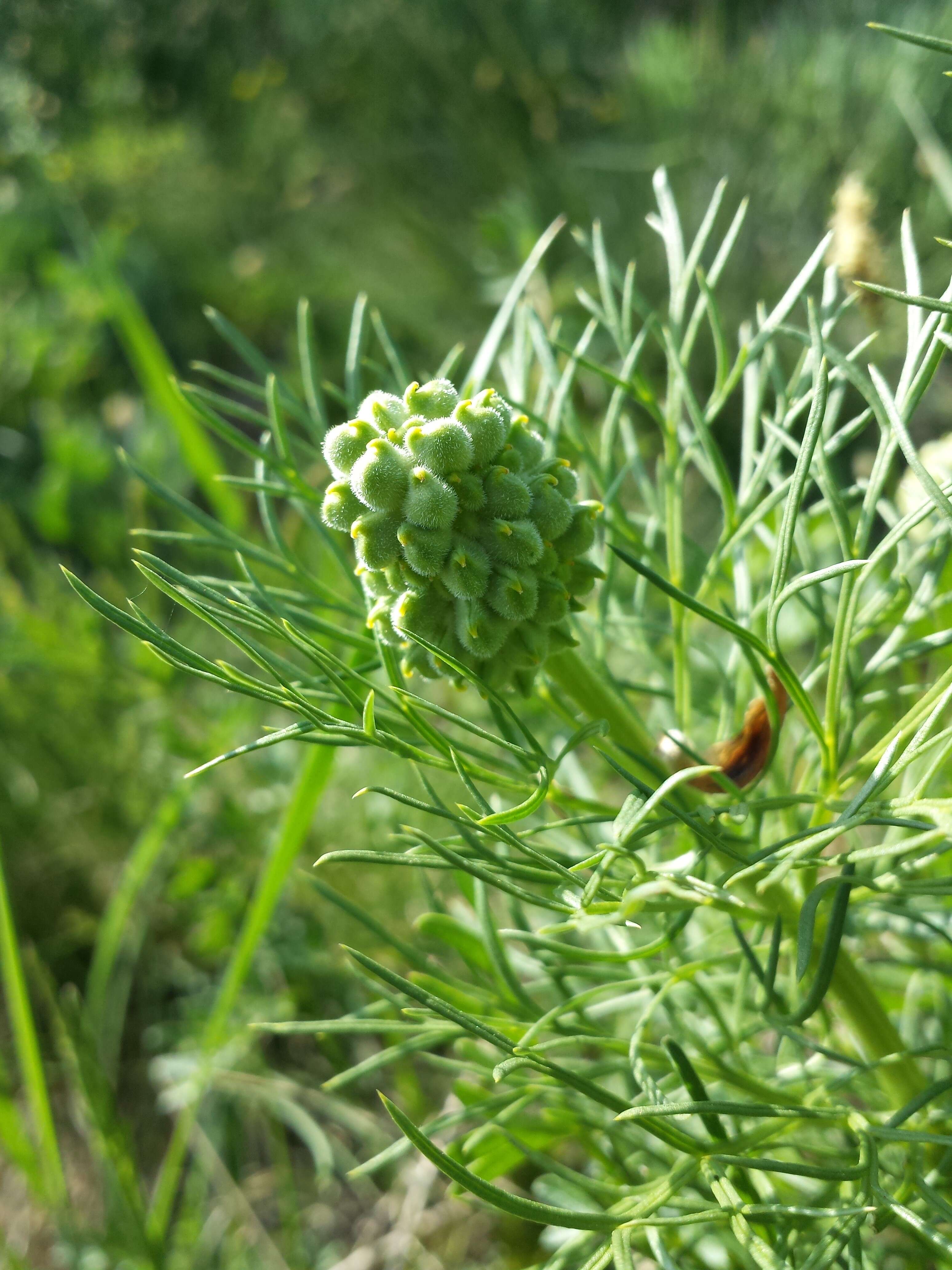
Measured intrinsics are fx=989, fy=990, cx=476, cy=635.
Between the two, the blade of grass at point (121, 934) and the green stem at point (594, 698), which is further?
the blade of grass at point (121, 934)

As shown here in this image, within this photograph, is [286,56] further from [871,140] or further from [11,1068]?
[11,1068]

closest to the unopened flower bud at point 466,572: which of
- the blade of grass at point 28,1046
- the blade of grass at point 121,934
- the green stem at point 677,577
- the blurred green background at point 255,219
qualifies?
the green stem at point 677,577

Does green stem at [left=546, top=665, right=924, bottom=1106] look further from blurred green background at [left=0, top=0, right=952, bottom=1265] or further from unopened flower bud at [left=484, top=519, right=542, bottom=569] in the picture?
blurred green background at [left=0, top=0, right=952, bottom=1265]

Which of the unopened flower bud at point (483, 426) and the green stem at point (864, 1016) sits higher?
the unopened flower bud at point (483, 426)

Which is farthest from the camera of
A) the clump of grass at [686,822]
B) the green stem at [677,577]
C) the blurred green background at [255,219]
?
the blurred green background at [255,219]

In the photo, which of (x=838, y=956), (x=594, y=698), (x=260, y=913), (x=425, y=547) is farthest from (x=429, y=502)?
(x=260, y=913)

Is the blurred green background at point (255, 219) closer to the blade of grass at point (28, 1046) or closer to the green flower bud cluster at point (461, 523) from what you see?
the blade of grass at point (28, 1046)

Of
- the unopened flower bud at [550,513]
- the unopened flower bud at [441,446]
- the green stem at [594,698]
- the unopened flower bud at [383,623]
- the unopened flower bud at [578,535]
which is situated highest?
the unopened flower bud at [441,446]

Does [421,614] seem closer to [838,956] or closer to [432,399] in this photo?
[432,399]

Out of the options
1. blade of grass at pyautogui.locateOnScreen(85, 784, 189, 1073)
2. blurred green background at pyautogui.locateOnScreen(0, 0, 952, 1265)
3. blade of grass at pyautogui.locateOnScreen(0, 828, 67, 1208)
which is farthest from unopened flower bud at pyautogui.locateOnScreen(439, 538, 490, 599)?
blade of grass at pyautogui.locateOnScreen(85, 784, 189, 1073)
